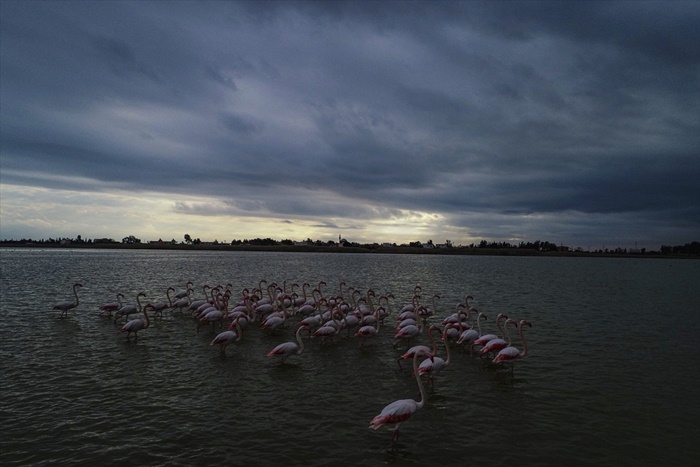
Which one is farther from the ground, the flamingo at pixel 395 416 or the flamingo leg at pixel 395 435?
the flamingo at pixel 395 416

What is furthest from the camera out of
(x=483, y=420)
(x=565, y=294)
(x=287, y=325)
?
(x=565, y=294)

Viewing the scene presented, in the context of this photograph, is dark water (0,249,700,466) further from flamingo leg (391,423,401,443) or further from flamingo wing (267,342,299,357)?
flamingo wing (267,342,299,357)

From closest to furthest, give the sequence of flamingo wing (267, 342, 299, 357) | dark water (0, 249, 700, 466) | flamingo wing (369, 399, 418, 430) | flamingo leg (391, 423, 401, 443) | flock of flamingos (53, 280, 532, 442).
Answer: dark water (0, 249, 700, 466), flamingo wing (369, 399, 418, 430), flamingo leg (391, 423, 401, 443), flock of flamingos (53, 280, 532, 442), flamingo wing (267, 342, 299, 357)

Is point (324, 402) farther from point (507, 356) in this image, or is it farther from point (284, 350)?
point (507, 356)

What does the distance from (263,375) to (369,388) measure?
12.0 ft

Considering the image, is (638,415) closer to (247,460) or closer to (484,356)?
(484,356)

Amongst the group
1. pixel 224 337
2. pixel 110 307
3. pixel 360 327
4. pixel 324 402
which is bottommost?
pixel 324 402

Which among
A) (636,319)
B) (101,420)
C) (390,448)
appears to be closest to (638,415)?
(390,448)

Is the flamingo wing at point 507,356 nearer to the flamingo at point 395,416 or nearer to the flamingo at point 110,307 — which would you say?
the flamingo at point 395,416

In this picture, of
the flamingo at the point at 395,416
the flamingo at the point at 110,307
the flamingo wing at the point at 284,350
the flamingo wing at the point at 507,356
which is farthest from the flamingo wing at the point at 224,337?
the flamingo at the point at 110,307

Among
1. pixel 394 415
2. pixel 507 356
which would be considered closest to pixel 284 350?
pixel 394 415

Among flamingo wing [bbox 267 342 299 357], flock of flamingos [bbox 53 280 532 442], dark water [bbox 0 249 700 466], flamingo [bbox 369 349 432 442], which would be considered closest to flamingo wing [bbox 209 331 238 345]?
flock of flamingos [bbox 53 280 532 442]

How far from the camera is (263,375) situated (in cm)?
1361

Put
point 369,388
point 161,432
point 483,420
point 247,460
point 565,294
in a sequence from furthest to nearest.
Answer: point 565,294, point 369,388, point 483,420, point 161,432, point 247,460
